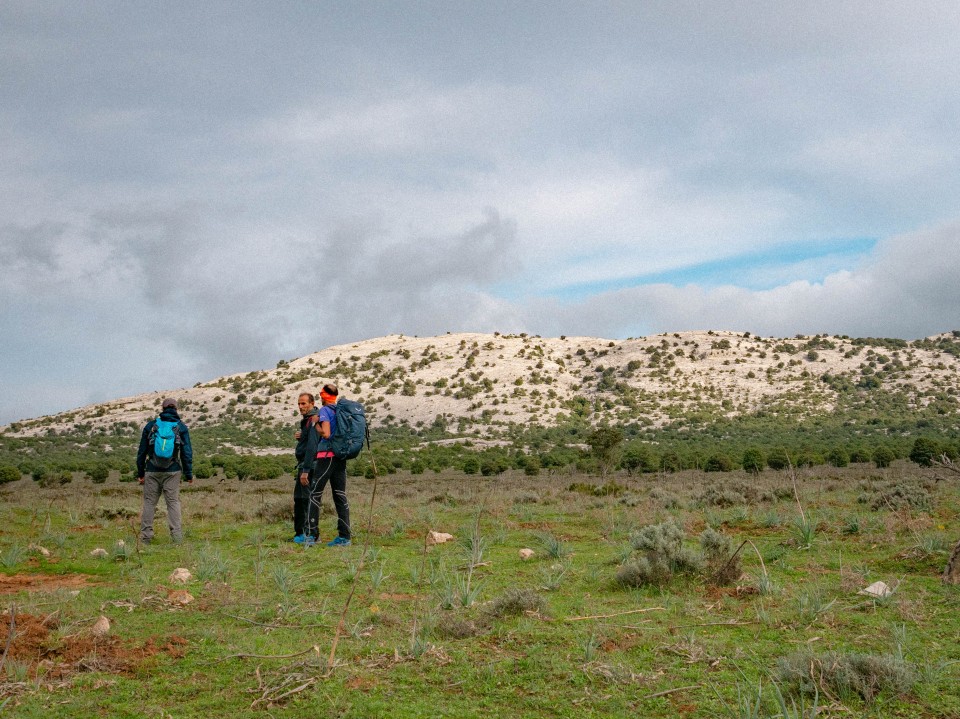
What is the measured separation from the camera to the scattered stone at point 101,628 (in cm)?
575

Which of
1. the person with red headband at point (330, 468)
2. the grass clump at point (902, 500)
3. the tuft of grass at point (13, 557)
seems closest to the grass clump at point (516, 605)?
the person with red headband at point (330, 468)

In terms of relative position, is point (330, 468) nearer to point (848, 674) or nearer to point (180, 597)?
point (180, 597)

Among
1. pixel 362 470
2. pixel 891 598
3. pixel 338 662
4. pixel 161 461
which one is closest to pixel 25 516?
pixel 161 461

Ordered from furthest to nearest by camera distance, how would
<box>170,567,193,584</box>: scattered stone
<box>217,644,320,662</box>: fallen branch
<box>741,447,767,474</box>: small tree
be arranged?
<box>741,447,767,474</box>: small tree
<box>170,567,193,584</box>: scattered stone
<box>217,644,320,662</box>: fallen branch

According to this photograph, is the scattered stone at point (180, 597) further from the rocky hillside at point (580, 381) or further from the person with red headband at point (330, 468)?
the rocky hillside at point (580, 381)

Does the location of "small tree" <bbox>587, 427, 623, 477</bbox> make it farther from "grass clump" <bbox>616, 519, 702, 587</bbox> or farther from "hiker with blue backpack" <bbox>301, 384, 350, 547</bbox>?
"grass clump" <bbox>616, 519, 702, 587</bbox>

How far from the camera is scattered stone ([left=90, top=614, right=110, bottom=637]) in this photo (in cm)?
575

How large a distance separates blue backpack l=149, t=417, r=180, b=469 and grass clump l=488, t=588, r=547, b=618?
6.55 m

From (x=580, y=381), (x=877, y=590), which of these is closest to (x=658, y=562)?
(x=877, y=590)

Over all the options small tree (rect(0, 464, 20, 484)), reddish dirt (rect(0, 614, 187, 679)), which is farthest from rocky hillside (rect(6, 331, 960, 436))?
reddish dirt (rect(0, 614, 187, 679))

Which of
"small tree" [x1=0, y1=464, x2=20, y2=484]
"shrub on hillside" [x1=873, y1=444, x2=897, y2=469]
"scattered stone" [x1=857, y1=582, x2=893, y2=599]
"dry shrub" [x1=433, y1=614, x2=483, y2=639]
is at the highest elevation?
"small tree" [x1=0, y1=464, x2=20, y2=484]

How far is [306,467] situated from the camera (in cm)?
1015

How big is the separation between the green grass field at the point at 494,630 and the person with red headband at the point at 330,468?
1.57 feet

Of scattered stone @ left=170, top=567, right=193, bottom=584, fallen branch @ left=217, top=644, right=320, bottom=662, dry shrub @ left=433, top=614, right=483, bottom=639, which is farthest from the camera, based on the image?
scattered stone @ left=170, top=567, right=193, bottom=584
